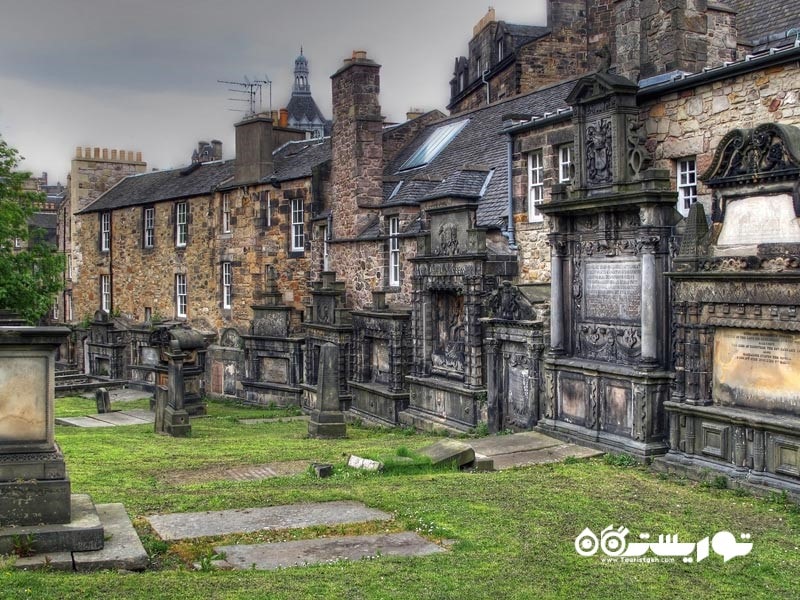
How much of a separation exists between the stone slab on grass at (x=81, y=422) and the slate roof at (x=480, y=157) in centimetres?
988

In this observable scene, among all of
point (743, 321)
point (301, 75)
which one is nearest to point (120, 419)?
point (743, 321)

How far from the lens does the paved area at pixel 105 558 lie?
692 centimetres

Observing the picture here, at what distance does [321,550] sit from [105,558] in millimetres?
1861

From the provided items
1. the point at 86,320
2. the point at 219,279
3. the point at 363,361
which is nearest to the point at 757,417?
the point at 363,361

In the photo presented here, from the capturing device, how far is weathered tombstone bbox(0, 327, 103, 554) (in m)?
7.30

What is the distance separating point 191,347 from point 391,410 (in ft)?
21.3

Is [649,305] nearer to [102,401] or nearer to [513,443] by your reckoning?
[513,443]

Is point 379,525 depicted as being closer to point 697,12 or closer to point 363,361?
point 697,12

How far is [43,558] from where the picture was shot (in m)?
7.00

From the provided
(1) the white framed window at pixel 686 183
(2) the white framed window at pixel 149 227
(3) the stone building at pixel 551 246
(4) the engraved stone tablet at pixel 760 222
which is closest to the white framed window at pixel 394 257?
(3) the stone building at pixel 551 246

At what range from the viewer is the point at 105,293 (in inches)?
1679

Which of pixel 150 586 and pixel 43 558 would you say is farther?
pixel 43 558

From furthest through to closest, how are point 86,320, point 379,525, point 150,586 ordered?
point 86,320
point 379,525
point 150,586

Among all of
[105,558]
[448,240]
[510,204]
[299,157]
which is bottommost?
[105,558]
